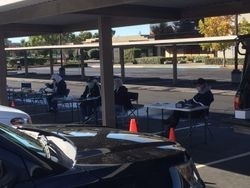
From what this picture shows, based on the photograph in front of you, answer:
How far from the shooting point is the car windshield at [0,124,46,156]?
3.18 m

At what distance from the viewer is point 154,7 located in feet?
40.8

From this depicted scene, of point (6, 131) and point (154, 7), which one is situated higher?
point (154, 7)

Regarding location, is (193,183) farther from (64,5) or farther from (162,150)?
(64,5)

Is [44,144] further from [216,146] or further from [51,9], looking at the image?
[51,9]

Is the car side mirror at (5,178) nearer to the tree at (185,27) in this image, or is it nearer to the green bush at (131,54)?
the tree at (185,27)

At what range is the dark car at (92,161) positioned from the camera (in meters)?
2.85

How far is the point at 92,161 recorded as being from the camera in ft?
10.7

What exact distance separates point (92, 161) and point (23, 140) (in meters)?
0.50

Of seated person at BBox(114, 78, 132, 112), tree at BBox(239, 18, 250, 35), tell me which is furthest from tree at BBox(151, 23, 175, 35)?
seated person at BBox(114, 78, 132, 112)

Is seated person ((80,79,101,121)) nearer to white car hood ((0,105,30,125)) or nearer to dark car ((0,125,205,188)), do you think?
white car hood ((0,105,30,125))

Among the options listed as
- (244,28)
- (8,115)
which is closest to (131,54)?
(244,28)

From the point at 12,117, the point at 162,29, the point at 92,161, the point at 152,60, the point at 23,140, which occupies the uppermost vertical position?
the point at 162,29

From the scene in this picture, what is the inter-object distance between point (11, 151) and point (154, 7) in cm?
998

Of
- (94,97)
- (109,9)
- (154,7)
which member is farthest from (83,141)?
(94,97)
